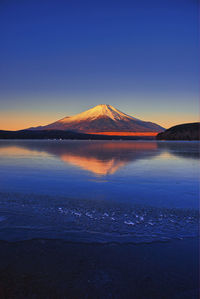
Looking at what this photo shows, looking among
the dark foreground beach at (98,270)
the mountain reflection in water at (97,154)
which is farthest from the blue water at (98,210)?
the mountain reflection in water at (97,154)

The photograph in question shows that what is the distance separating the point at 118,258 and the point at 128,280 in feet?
1.91

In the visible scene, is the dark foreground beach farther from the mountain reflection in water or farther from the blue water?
the mountain reflection in water

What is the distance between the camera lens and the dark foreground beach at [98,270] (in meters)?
3.21

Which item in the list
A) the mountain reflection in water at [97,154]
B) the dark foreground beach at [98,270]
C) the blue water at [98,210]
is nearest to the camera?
the dark foreground beach at [98,270]

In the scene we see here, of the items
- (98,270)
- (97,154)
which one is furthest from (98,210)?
(97,154)

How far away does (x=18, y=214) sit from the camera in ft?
20.2

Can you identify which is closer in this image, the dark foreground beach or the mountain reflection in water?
the dark foreground beach

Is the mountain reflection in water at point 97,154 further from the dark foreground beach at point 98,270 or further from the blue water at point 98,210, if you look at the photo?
the dark foreground beach at point 98,270

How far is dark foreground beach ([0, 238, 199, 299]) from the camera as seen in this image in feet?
10.5

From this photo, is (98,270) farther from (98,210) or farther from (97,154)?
(97,154)

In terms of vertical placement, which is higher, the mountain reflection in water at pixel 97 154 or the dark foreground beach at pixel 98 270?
the mountain reflection in water at pixel 97 154

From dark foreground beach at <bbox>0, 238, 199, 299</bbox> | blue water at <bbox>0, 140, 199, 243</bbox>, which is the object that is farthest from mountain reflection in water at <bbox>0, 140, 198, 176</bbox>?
dark foreground beach at <bbox>0, 238, 199, 299</bbox>

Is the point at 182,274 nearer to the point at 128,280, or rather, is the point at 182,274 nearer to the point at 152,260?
the point at 152,260

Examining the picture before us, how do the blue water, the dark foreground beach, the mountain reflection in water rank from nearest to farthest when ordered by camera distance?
1. the dark foreground beach
2. the blue water
3. the mountain reflection in water
